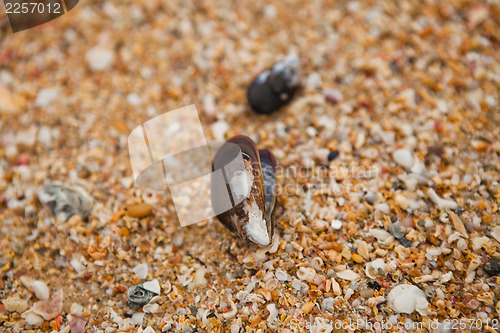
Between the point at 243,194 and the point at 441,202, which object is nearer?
the point at 243,194

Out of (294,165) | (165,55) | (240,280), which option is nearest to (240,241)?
(240,280)

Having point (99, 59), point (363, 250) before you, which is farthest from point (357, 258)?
point (99, 59)

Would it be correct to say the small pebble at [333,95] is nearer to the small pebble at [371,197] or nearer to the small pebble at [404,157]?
the small pebble at [404,157]

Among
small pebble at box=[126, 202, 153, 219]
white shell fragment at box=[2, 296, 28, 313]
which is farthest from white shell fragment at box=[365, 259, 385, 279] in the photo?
white shell fragment at box=[2, 296, 28, 313]

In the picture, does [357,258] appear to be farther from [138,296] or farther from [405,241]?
[138,296]

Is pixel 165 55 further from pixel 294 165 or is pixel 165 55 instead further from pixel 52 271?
pixel 52 271

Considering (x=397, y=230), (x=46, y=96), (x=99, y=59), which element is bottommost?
(x=397, y=230)

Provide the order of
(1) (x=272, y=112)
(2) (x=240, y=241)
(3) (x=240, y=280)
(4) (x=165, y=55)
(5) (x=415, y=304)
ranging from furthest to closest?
(4) (x=165, y=55)
(1) (x=272, y=112)
(2) (x=240, y=241)
(3) (x=240, y=280)
(5) (x=415, y=304)

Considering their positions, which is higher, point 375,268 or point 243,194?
point 243,194
